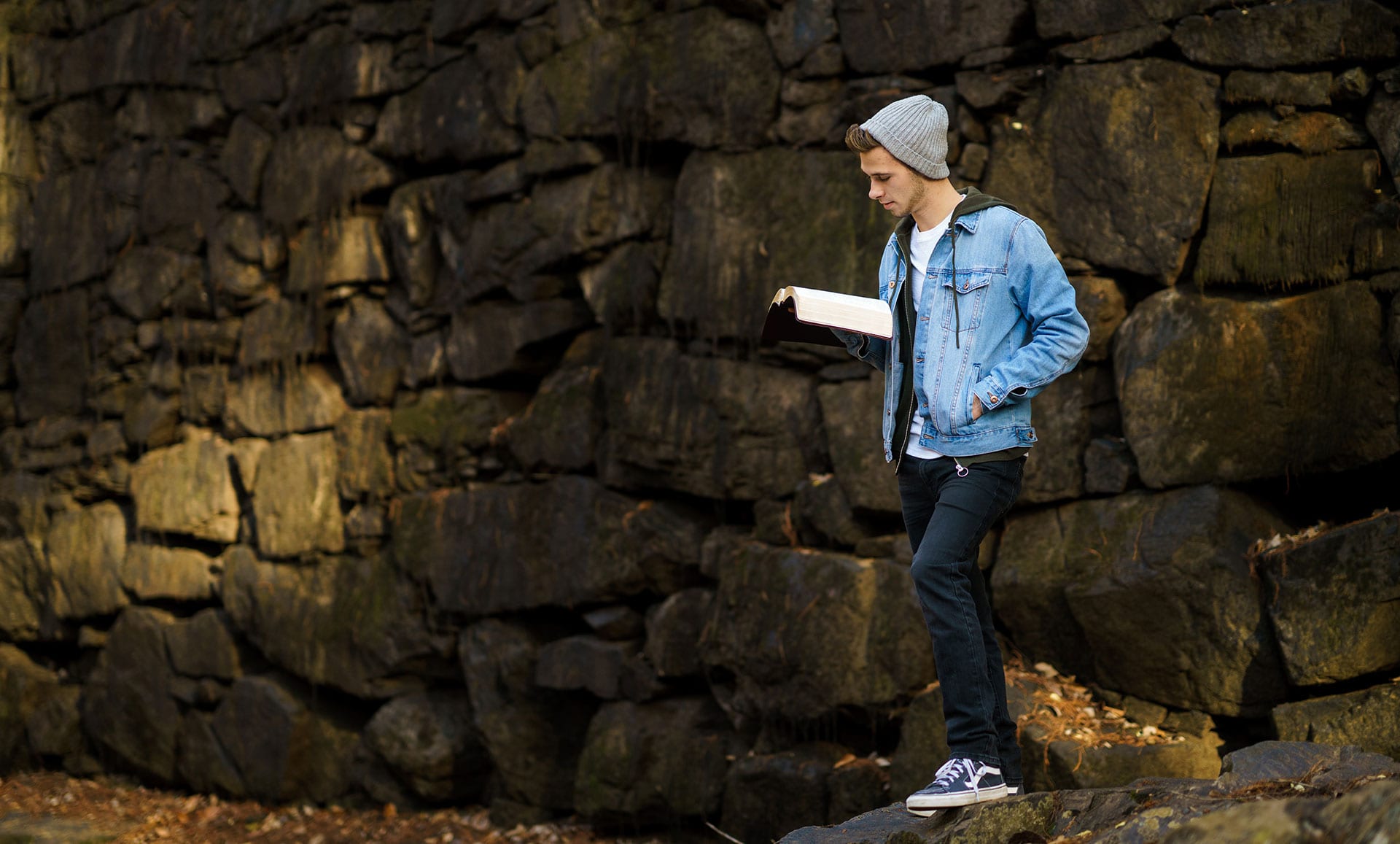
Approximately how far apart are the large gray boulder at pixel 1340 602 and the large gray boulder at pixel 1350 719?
0.09 m

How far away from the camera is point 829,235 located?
6223 mm

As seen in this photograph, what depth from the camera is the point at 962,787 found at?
3248 millimetres

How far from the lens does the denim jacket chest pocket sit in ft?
10.9

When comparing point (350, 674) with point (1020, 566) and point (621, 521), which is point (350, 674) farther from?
point (1020, 566)

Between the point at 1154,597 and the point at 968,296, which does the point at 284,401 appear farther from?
the point at 968,296

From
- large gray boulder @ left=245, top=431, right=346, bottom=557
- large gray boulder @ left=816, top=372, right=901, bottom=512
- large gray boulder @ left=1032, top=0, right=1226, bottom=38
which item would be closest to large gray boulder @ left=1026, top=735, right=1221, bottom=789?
large gray boulder @ left=816, top=372, right=901, bottom=512

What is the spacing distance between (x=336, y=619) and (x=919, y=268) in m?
5.87

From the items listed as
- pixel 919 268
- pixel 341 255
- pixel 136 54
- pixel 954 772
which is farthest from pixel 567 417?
pixel 136 54

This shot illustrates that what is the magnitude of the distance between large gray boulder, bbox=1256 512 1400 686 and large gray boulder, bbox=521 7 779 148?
3.26 metres

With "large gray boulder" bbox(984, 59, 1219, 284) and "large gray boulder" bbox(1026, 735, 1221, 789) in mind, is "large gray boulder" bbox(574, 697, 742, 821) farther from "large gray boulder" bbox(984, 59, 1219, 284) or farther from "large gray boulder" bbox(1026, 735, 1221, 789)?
"large gray boulder" bbox(984, 59, 1219, 284)

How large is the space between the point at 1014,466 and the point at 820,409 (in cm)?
292

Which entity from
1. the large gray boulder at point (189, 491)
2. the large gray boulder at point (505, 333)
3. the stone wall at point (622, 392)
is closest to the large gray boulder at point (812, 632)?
the stone wall at point (622, 392)

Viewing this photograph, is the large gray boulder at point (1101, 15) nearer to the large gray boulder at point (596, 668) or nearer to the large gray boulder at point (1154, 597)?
the large gray boulder at point (1154, 597)

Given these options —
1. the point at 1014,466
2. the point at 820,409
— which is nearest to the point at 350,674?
the point at 820,409
